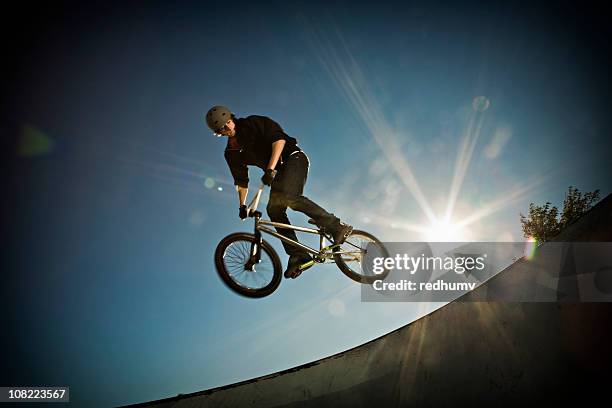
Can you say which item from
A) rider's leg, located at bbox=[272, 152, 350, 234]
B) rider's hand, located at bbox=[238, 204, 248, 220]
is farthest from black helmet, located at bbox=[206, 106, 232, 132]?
rider's hand, located at bbox=[238, 204, 248, 220]

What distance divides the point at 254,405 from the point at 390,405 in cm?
169

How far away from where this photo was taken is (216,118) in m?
5.04

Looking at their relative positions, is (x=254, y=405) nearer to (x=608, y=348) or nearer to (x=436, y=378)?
(x=436, y=378)

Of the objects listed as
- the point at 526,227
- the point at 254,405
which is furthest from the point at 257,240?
the point at 526,227

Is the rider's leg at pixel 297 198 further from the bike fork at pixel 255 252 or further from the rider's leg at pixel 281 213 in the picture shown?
the bike fork at pixel 255 252

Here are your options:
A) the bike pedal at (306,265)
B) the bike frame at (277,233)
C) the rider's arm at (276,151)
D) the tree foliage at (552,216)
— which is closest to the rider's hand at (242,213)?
the bike frame at (277,233)

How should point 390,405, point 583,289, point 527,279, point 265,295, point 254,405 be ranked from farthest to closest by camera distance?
1. point 265,295
2. point 254,405
3. point 390,405
4. point 527,279
5. point 583,289

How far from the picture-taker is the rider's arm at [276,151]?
4.93 meters

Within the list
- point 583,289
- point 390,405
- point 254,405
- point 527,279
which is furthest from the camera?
point 254,405

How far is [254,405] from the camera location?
426 centimetres

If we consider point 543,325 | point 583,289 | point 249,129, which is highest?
point 249,129

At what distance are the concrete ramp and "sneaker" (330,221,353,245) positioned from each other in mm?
1474

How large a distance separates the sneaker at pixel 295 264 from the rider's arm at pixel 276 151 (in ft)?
4.40

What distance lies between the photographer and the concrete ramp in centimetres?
269
